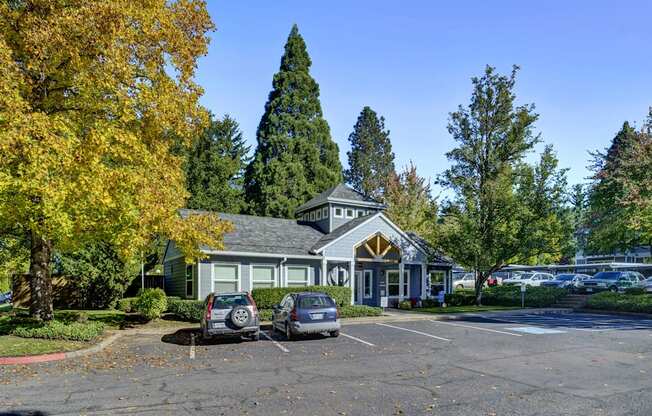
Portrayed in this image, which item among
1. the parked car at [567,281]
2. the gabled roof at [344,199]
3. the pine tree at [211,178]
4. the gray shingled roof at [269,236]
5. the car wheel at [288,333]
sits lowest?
the parked car at [567,281]

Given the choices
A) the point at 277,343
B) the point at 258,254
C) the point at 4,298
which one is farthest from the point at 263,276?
the point at 4,298

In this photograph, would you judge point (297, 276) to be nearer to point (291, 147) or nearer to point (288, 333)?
point (288, 333)

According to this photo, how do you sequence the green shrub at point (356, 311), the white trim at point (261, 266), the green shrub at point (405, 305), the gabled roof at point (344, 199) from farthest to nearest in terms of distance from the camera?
the gabled roof at point (344, 199)
the green shrub at point (405, 305)
the white trim at point (261, 266)
the green shrub at point (356, 311)

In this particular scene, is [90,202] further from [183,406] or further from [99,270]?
[99,270]

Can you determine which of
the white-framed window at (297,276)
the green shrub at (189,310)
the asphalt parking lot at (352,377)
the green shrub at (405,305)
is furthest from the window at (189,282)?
the green shrub at (405,305)

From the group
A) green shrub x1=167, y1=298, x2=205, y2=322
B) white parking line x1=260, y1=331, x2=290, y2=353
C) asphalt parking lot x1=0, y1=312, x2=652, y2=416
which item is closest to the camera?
asphalt parking lot x1=0, y1=312, x2=652, y2=416

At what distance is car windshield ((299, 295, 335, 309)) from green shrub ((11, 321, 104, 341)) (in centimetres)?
663

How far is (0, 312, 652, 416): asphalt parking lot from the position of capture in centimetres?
787

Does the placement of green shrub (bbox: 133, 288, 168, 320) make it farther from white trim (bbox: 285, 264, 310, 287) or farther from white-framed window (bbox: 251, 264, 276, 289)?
white trim (bbox: 285, 264, 310, 287)

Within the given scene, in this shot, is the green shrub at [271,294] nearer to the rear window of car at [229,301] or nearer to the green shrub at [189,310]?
the green shrub at [189,310]

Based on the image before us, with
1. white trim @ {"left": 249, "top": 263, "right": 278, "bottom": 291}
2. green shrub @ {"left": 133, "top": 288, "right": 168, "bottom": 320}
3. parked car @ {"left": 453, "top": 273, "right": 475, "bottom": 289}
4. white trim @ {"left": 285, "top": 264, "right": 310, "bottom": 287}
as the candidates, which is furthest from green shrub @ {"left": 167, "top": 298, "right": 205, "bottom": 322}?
parked car @ {"left": 453, "top": 273, "right": 475, "bottom": 289}

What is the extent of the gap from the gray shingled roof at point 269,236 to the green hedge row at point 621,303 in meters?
16.7

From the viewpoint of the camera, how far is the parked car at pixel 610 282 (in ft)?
113

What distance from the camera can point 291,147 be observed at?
48594 mm
